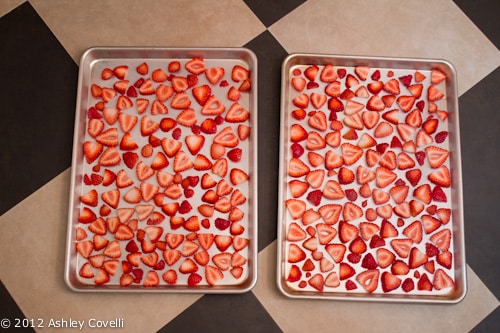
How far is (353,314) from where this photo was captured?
1112 mm

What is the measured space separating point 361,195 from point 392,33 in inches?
17.6

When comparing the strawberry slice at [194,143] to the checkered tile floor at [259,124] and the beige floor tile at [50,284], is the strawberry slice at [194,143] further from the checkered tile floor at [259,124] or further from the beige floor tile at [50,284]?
the beige floor tile at [50,284]

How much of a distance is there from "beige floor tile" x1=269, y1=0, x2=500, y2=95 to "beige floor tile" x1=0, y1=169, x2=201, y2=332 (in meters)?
0.72

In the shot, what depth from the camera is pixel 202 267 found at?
1103 millimetres

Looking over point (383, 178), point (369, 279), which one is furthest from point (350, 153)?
point (369, 279)

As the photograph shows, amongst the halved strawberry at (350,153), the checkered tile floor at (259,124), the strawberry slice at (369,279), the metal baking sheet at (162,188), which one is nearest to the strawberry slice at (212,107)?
the metal baking sheet at (162,188)

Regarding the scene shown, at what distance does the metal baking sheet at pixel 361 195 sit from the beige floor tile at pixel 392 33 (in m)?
0.07

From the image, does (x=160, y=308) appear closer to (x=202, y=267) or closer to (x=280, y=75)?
(x=202, y=267)

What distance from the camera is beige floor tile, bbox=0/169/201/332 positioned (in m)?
1.11

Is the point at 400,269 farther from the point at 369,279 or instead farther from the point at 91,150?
the point at 91,150

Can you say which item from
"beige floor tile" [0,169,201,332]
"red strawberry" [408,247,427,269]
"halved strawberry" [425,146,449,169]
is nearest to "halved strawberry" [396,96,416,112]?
"halved strawberry" [425,146,449,169]

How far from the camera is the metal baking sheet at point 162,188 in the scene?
43.1 inches

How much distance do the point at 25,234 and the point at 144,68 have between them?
0.50 m

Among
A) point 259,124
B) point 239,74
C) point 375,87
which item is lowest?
point 375,87
